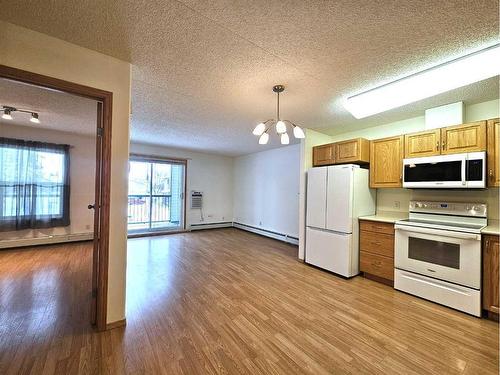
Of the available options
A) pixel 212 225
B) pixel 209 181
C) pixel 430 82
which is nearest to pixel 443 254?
pixel 430 82

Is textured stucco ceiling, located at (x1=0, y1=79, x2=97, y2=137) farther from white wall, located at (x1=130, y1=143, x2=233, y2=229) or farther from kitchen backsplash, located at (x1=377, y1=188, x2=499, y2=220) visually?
kitchen backsplash, located at (x1=377, y1=188, x2=499, y2=220)

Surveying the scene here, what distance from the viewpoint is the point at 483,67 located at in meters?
1.90

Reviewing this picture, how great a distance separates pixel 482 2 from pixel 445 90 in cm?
117

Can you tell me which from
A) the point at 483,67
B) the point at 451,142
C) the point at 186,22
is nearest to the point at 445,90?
the point at 483,67

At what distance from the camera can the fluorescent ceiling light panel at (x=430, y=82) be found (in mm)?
1851

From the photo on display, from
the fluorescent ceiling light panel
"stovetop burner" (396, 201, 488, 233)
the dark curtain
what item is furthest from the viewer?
the dark curtain

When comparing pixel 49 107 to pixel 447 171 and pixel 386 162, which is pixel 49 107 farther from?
pixel 447 171

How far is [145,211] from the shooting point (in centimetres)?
623

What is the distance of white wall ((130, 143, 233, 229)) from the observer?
641 centimetres

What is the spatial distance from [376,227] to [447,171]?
1080 millimetres

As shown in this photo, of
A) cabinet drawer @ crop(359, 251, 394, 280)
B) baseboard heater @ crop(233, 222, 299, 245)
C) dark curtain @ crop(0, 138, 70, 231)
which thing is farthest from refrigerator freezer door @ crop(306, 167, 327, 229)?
dark curtain @ crop(0, 138, 70, 231)

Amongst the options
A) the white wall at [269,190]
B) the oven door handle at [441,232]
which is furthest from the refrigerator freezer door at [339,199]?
the white wall at [269,190]

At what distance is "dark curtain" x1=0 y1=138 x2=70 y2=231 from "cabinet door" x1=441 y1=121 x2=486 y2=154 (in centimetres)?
671

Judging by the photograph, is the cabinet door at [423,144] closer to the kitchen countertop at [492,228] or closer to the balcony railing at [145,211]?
the kitchen countertop at [492,228]
